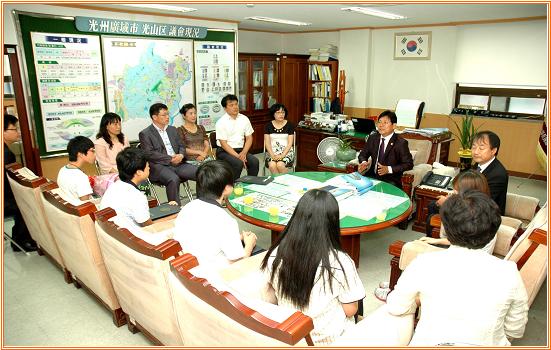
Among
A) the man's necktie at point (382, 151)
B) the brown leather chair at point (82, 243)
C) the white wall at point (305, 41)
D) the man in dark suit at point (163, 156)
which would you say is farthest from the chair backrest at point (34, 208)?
the white wall at point (305, 41)

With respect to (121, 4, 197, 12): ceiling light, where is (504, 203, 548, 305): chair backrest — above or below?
below

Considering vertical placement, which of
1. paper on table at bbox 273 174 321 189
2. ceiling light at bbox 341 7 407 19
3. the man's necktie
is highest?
ceiling light at bbox 341 7 407 19

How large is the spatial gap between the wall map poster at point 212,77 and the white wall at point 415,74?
2.76 metres

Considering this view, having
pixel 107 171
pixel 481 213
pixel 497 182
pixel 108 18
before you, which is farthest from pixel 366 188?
pixel 108 18

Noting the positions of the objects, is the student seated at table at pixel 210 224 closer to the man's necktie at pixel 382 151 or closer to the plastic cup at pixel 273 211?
the plastic cup at pixel 273 211

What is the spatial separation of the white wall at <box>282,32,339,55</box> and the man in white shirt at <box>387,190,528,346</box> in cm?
685

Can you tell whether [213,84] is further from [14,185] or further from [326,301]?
[326,301]

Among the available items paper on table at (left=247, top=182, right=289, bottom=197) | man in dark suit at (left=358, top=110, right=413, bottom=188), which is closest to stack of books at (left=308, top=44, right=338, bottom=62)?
man in dark suit at (left=358, top=110, right=413, bottom=188)

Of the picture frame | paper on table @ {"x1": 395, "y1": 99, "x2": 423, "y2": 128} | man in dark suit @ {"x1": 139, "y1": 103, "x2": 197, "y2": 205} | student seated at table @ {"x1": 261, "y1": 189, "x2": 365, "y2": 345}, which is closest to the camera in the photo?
student seated at table @ {"x1": 261, "y1": 189, "x2": 365, "y2": 345}

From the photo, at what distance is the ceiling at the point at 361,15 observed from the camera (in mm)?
4703

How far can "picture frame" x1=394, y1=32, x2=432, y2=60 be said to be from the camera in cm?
681

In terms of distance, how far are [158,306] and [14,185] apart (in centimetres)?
197

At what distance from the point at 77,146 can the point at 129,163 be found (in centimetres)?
85

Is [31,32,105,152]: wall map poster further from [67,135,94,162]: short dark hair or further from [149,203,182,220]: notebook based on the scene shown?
[149,203,182,220]: notebook
